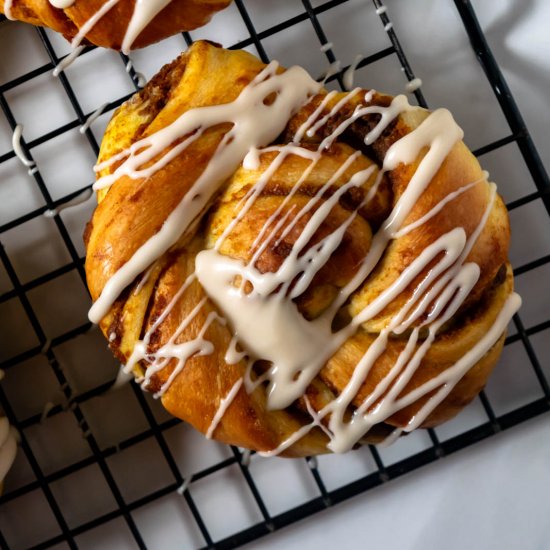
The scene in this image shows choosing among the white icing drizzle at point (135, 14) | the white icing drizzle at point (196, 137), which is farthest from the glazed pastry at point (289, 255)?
the white icing drizzle at point (135, 14)

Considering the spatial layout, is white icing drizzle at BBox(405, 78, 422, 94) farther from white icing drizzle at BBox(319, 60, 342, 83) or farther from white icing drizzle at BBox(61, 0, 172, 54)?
white icing drizzle at BBox(61, 0, 172, 54)

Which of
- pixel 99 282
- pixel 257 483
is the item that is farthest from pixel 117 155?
pixel 257 483

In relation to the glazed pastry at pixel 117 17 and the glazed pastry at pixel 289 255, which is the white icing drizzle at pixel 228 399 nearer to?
the glazed pastry at pixel 289 255

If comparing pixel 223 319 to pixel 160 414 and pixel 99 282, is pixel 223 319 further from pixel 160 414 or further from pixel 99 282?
pixel 160 414

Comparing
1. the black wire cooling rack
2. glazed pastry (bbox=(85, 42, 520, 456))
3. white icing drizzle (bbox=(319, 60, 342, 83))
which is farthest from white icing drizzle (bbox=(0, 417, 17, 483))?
white icing drizzle (bbox=(319, 60, 342, 83))

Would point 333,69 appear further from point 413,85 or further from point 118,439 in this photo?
point 118,439
